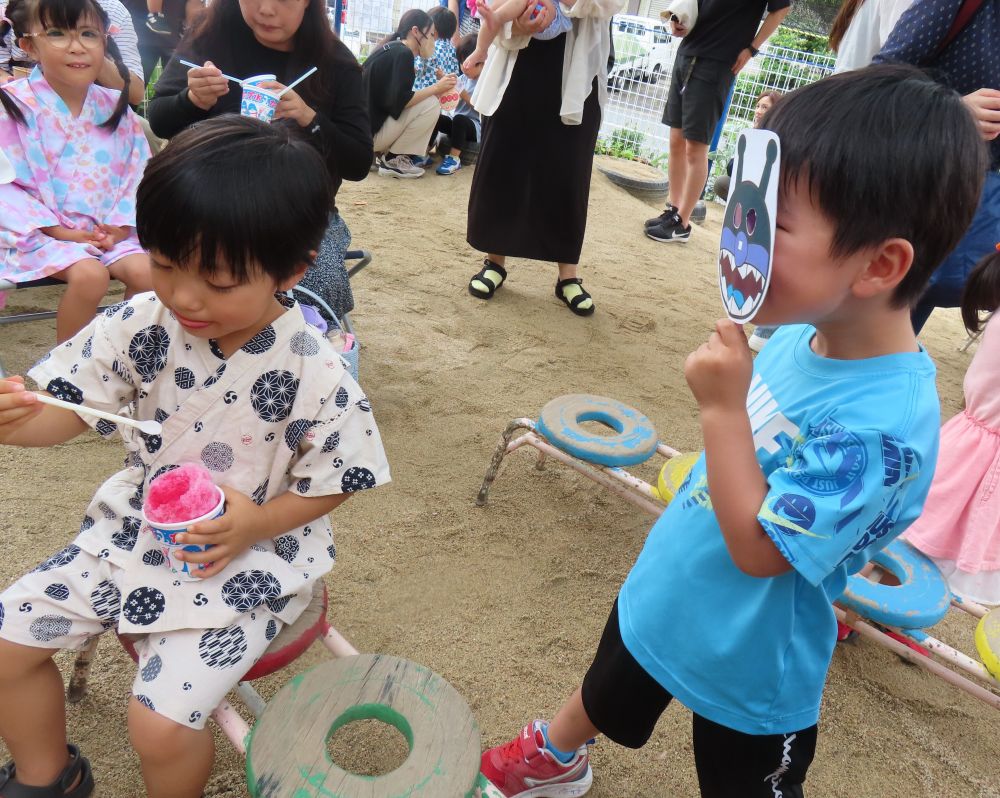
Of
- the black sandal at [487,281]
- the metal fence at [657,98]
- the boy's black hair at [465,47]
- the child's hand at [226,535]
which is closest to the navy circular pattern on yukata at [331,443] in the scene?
the child's hand at [226,535]

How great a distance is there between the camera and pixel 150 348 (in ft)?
4.36

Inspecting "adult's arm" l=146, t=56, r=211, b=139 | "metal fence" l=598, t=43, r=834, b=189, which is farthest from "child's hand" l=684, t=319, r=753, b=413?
"metal fence" l=598, t=43, r=834, b=189

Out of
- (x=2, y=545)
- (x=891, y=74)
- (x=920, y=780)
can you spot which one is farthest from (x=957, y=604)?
(x=2, y=545)

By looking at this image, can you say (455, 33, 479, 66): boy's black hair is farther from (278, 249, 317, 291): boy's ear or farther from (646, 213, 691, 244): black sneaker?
(278, 249, 317, 291): boy's ear

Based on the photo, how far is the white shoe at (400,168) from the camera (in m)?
6.30

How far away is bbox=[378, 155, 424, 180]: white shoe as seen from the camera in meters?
6.30

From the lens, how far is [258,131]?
1.24m

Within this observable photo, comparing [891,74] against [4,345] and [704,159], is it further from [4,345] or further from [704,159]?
[704,159]

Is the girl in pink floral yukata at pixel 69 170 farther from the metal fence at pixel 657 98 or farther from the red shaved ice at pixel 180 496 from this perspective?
the metal fence at pixel 657 98

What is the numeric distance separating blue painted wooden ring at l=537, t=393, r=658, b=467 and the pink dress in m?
0.82

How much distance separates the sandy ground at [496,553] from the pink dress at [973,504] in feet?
1.24

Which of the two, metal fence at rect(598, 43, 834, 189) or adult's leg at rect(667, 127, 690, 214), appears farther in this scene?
metal fence at rect(598, 43, 834, 189)

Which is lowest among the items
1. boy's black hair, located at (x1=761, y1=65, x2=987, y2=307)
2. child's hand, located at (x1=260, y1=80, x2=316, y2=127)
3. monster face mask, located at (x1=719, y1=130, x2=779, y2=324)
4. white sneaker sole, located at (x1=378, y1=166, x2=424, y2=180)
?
white sneaker sole, located at (x1=378, y1=166, x2=424, y2=180)

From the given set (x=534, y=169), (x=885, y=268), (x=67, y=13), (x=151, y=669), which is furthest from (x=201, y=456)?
(x=534, y=169)
